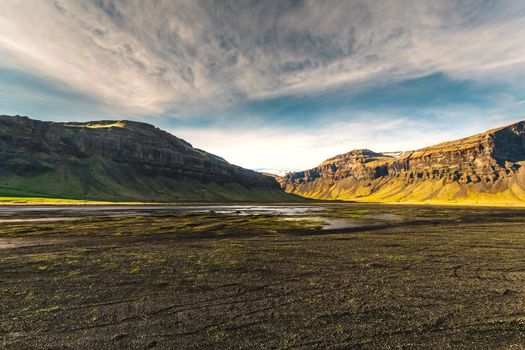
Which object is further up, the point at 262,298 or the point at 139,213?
the point at 262,298

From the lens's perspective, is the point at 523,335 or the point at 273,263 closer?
the point at 523,335

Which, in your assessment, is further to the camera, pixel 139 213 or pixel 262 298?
pixel 139 213

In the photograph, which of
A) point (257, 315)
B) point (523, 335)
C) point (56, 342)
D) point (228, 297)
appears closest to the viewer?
point (56, 342)

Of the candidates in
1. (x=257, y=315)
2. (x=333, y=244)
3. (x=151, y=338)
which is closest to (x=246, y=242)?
(x=333, y=244)

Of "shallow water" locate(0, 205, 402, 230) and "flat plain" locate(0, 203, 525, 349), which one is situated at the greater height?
"flat plain" locate(0, 203, 525, 349)

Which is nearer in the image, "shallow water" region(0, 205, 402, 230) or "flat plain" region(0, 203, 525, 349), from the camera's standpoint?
"flat plain" region(0, 203, 525, 349)

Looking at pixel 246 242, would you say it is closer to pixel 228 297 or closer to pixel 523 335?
Result: pixel 228 297

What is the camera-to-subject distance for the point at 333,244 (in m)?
29.9

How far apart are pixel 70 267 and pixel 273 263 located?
15980 mm

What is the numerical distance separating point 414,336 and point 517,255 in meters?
23.0

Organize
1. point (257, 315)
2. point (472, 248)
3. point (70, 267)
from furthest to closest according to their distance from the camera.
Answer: point (472, 248) → point (70, 267) → point (257, 315)

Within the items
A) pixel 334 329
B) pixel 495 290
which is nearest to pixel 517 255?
pixel 495 290

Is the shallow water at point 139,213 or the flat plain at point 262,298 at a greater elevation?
the flat plain at point 262,298

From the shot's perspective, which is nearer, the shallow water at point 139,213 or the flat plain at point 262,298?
the flat plain at point 262,298
